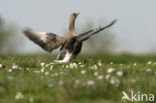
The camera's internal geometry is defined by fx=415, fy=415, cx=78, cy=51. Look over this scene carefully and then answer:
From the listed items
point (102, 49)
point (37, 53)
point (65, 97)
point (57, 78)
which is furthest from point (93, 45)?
point (65, 97)

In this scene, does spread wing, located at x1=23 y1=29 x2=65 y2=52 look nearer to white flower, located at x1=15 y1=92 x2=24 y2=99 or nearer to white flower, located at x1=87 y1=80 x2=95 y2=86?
white flower, located at x1=87 y1=80 x2=95 y2=86

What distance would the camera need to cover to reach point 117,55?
19.0 m

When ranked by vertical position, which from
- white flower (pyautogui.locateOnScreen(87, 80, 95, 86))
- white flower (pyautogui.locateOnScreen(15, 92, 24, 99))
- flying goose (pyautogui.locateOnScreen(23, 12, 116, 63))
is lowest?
white flower (pyautogui.locateOnScreen(15, 92, 24, 99))

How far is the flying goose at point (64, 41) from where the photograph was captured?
13.4 meters

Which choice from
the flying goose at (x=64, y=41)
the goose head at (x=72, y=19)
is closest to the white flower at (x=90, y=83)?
the flying goose at (x=64, y=41)

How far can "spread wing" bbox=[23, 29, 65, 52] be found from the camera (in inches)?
552

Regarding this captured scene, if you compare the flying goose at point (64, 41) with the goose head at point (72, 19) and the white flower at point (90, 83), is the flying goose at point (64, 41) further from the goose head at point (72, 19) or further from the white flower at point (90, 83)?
the white flower at point (90, 83)

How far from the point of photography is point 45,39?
14.4m

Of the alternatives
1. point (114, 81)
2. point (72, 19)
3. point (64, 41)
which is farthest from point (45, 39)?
point (114, 81)

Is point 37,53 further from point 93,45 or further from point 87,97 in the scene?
point 87,97

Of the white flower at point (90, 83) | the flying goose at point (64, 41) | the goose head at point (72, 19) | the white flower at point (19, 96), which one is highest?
the goose head at point (72, 19)

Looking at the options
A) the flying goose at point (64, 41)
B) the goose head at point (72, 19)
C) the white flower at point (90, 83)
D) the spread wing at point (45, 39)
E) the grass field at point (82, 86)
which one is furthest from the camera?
the goose head at point (72, 19)

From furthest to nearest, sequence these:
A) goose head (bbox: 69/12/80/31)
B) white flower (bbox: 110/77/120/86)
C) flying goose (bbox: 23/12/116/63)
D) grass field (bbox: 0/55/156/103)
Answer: goose head (bbox: 69/12/80/31), flying goose (bbox: 23/12/116/63), white flower (bbox: 110/77/120/86), grass field (bbox: 0/55/156/103)

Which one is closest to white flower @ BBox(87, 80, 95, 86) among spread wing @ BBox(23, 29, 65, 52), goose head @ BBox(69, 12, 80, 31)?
spread wing @ BBox(23, 29, 65, 52)
